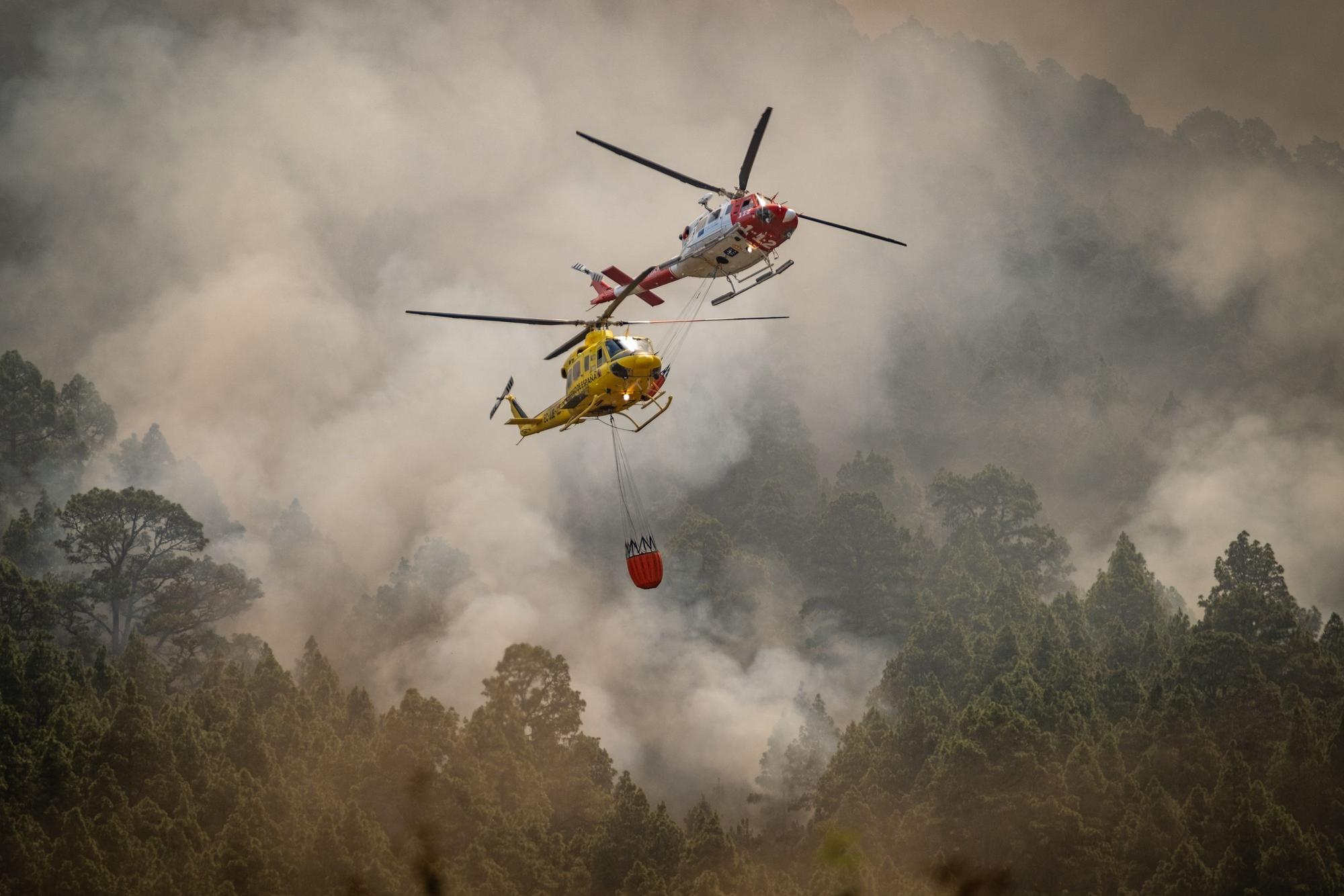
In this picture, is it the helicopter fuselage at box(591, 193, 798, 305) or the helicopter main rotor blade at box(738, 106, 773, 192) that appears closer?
the helicopter main rotor blade at box(738, 106, 773, 192)

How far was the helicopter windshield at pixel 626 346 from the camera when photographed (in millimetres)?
51281

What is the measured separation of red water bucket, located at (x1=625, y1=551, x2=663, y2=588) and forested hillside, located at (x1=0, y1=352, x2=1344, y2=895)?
1469 cm

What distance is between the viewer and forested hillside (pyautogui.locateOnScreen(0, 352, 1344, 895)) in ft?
190

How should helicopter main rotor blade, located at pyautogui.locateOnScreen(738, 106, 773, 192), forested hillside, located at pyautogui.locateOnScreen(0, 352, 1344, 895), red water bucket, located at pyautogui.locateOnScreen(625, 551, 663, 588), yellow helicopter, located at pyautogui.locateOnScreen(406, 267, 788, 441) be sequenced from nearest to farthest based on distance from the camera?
helicopter main rotor blade, located at pyautogui.locateOnScreen(738, 106, 773, 192)
yellow helicopter, located at pyautogui.locateOnScreen(406, 267, 788, 441)
red water bucket, located at pyautogui.locateOnScreen(625, 551, 663, 588)
forested hillside, located at pyautogui.locateOnScreen(0, 352, 1344, 895)

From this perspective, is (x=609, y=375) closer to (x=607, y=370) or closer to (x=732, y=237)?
(x=607, y=370)

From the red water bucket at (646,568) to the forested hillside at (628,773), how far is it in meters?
14.7

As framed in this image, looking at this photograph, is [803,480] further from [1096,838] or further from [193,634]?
[1096,838]

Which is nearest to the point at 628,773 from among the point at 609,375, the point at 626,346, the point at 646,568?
the point at 646,568

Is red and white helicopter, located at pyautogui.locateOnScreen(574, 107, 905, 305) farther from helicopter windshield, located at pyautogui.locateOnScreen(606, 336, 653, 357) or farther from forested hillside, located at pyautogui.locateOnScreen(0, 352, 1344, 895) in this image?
forested hillside, located at pyautogui.locateOnScreen(0, 352, 1344, 895)

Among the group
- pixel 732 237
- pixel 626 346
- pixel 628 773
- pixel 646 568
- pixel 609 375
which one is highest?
pixel 732 237

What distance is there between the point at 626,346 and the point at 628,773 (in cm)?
3271

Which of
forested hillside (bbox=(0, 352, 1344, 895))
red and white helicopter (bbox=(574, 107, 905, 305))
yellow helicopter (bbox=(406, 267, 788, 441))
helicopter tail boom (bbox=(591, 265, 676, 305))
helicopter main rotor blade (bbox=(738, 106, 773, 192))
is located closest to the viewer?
helicopter main rotor blade (bbox=(738, 106, 773, 192))

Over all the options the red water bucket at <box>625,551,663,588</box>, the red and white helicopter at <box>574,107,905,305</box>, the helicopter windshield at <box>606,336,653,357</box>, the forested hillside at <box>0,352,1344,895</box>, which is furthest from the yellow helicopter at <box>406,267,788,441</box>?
the forested hillside at <box>0,352,1344,895</box>

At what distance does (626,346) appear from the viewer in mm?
51438
